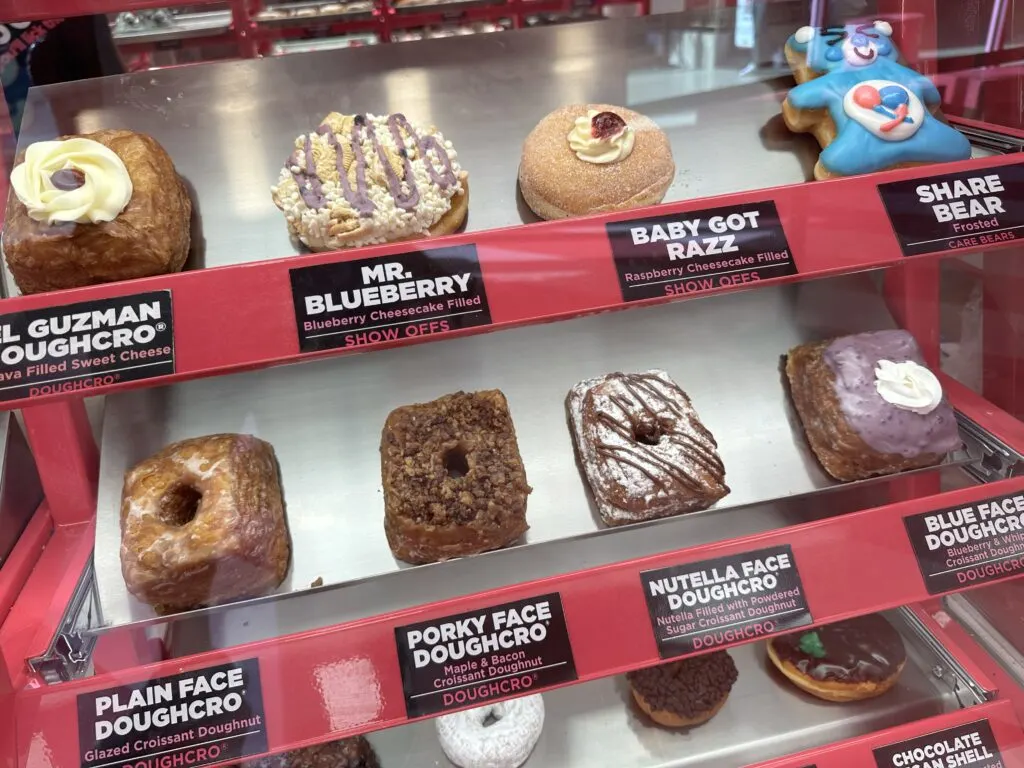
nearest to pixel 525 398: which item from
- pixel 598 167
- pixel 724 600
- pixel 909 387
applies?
pixel 598 167

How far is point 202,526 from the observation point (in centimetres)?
129

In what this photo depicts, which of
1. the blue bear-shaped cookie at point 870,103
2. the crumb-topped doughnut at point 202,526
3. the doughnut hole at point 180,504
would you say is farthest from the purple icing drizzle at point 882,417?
the doughnut hole at point 180,504

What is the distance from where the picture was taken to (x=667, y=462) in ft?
4.85

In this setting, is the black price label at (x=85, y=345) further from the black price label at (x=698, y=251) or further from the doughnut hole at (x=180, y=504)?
the black price label at (x=698, y=251)

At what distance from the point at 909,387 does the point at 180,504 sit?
1.39m

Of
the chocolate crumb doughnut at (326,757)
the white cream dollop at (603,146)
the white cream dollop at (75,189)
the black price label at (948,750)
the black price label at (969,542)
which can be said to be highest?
the white cream dollop at (75,189)

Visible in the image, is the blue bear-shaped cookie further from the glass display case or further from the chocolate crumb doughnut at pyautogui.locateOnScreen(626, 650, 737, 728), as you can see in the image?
the chocolate crumb doughnut at pyautogui.locateOnScreen(626, 650, 737, 728)

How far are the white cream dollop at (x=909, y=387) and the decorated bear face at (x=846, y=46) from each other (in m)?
0.61

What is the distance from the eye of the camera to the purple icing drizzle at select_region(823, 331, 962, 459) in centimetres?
153

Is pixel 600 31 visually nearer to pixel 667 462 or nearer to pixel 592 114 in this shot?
pixel 592 114

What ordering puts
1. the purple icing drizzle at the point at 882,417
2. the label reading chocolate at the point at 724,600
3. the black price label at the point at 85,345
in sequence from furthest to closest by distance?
the purple icing drizzle at the point at 882,417 → the label reading chocolate at the point at 724,600 → the black price label at the point at 85,345

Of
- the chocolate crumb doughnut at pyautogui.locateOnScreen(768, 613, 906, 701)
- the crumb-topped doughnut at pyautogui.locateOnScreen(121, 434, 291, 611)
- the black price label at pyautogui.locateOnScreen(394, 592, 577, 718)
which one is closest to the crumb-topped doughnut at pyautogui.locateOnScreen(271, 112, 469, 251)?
the crumb-topped doughnut at pyautogui.locateOnScreen(121, 434, 291, 611)

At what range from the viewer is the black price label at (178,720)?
1058mm

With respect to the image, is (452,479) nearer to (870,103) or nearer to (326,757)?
(326,757)
